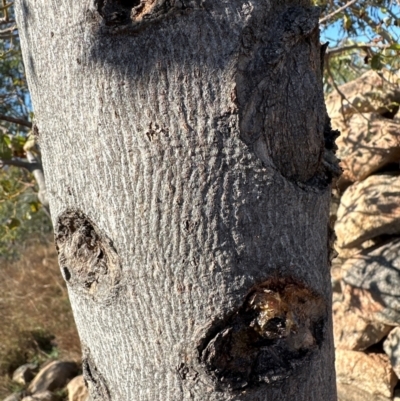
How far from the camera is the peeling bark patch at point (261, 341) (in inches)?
27.6

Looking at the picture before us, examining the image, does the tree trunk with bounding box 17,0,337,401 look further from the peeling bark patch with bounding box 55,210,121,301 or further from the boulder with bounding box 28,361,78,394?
the boulder with bounding box 28,361,78,394

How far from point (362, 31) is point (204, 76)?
8.69ft

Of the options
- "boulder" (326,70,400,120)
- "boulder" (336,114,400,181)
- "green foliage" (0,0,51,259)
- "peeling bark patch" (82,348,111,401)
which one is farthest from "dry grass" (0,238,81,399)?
"peeling bark patch" (82,348,111,401)

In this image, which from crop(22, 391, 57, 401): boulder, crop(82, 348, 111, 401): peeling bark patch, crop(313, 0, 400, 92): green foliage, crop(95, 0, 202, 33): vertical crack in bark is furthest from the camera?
crop(22, 391, 57, 401): boulder

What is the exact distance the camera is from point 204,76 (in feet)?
2.21

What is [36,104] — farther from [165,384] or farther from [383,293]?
[383,293]

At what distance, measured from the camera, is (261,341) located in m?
0.72

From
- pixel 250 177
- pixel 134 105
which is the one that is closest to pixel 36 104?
pixel 134 105

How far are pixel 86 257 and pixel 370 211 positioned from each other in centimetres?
274

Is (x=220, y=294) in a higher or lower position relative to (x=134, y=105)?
lower

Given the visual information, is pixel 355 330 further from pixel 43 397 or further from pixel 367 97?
pixel 43 397

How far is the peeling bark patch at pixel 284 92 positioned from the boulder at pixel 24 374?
4981mm

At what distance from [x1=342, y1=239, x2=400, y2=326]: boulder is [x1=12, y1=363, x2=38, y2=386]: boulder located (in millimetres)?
3301

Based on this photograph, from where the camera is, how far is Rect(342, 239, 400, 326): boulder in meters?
2.96
